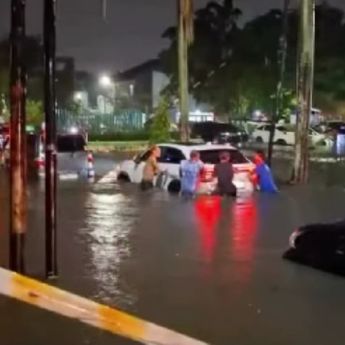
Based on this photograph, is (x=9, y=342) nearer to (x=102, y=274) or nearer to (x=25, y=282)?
(x=25, y=282)

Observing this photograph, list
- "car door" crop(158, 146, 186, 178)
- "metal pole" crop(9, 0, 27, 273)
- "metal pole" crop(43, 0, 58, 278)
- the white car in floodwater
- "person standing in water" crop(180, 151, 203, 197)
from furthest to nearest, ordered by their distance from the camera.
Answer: "car door" crop(158, 146, 186, 178), the white car in floodwater, "person standing in water" crop(180, 151, 203, 197), "metal pole" crop(43, 0, 58, 278), "metal pole" crop(9, 0, 27, 273)

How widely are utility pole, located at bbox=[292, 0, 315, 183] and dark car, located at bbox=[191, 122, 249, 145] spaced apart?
27.7 metres

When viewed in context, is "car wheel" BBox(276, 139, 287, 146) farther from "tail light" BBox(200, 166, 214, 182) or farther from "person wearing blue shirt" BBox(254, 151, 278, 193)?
"tail light" BBox(200, 166, 214, 182)

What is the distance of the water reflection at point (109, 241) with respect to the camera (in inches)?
424

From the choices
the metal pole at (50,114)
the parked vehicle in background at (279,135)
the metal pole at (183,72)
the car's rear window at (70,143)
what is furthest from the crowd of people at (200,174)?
the parked vehicle in background at (279,135)

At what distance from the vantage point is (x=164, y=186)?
26328mm

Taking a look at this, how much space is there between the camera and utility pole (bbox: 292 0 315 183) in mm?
29078

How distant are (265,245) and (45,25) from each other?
5.43 m

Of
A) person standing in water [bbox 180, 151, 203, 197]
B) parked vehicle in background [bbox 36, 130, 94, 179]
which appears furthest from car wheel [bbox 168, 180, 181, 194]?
parked vehicle in background [bbox 36, 130, 94, 179]

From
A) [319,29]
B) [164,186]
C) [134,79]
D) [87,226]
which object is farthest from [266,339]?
[134,79]

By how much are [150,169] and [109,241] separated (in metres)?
11.1

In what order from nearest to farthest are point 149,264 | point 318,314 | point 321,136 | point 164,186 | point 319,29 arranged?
point 318,314 → point 149,264 → point 164,186 → point 321,136 → point 319,29

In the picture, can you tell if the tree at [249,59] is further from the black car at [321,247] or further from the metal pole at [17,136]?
the metal pole at [17,136]

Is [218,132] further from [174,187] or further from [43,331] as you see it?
[43,331]
